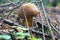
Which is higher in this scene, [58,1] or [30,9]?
[30,9]

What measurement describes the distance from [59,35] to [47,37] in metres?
0.22

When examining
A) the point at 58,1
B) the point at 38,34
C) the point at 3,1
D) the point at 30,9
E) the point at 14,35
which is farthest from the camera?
the point at 58,1

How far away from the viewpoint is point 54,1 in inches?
533

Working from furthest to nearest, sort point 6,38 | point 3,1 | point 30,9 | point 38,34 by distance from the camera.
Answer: point 3,1, point 30,9, point 38,34, point 6,38

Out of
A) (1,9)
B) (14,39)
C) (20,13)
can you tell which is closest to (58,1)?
(1,9)

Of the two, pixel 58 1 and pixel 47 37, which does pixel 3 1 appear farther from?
pixel 58 1

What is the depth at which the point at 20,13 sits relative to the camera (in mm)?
3656

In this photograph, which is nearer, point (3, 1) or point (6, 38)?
point (6, 38)

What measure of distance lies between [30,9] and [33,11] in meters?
0.07

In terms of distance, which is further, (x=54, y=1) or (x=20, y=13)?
(x=54, y=1)

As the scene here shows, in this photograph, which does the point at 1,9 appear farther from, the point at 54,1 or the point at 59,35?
the point at 54,1

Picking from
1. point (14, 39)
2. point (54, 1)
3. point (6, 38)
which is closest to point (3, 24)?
point (14, 39)

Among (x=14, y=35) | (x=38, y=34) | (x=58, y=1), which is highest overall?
(x=14, y=35)

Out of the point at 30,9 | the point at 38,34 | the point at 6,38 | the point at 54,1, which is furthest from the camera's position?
the point at 54,1
